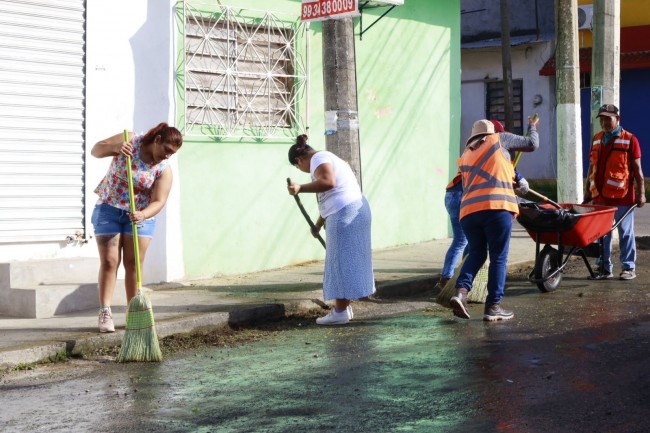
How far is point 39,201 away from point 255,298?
2.25m

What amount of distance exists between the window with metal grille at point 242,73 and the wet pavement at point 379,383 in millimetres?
3495

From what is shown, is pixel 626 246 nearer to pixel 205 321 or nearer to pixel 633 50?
pixel 205 321

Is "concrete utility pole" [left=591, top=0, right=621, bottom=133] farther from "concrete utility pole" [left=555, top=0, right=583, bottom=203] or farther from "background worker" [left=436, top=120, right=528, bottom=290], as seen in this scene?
"background worker" [left=436, top=120, right=528, bottom=290]

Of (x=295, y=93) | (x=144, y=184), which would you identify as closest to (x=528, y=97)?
(x=295, y=93)

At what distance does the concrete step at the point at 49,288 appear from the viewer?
909cm

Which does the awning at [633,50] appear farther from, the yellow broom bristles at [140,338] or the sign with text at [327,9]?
the yellow broom bristles at [140,338]

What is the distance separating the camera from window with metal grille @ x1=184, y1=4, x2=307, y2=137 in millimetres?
11695

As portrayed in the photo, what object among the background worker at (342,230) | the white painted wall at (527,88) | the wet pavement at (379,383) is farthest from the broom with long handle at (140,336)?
the white painted wall at (527,88)

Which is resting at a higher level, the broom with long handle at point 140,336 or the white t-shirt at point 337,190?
the white t-shirt at point 337,190

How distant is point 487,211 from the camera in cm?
894

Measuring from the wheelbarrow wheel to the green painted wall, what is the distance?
3229 mm

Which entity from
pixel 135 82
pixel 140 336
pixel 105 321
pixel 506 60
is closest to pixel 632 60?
pixel 506 60

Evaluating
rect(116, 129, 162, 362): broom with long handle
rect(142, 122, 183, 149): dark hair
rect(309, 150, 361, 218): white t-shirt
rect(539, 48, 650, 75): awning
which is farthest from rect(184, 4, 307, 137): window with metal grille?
rect(539, 48, 650, 75): awning

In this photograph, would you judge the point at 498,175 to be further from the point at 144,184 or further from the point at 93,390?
the point at 93,390
